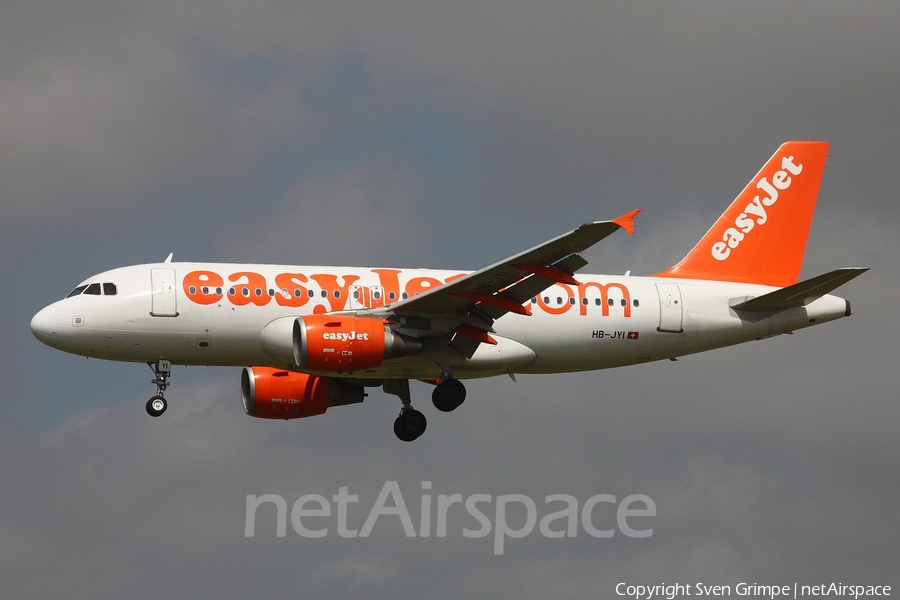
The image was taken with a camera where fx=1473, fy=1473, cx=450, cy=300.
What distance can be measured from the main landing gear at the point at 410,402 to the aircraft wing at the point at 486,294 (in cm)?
109

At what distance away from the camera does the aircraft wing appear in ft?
121

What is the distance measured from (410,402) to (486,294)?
6203mm

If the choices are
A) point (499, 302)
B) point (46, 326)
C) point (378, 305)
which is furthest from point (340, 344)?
point (46, 326)

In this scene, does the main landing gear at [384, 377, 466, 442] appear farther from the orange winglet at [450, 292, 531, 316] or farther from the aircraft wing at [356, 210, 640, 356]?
the orange winglet at [450, 292, 531, 316]

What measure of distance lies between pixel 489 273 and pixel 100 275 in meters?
11.3

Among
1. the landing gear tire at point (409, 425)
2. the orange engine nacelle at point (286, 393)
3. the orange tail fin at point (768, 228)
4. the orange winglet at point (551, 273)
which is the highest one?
the orange tail fin at point (768, 228)

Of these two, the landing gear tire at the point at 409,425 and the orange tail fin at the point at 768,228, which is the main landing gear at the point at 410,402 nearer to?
the landing gear tire at the point at 409,425

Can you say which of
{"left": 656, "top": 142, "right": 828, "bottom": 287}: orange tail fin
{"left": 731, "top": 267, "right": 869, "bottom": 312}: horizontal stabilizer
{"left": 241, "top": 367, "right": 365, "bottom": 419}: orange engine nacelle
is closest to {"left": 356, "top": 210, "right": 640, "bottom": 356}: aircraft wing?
{"left": 241, "top": 367, "right": 365, "bottom": 419}: orange engine nacelle

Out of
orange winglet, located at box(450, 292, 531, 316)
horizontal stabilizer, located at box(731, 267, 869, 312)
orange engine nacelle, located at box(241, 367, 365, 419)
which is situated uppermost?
horizontal stabilizer, located at box(731, 267, 869, 312)

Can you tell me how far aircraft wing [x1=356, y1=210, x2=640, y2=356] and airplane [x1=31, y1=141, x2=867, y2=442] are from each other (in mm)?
42

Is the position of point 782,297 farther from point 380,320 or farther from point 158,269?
point 158,269

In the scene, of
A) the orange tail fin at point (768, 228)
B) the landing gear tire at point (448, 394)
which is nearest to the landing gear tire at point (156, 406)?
the landing gear tire at point (448, 394)

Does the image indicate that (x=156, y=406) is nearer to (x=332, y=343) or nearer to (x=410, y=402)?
(x=332, y=343)

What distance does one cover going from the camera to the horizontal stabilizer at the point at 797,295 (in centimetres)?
4099
